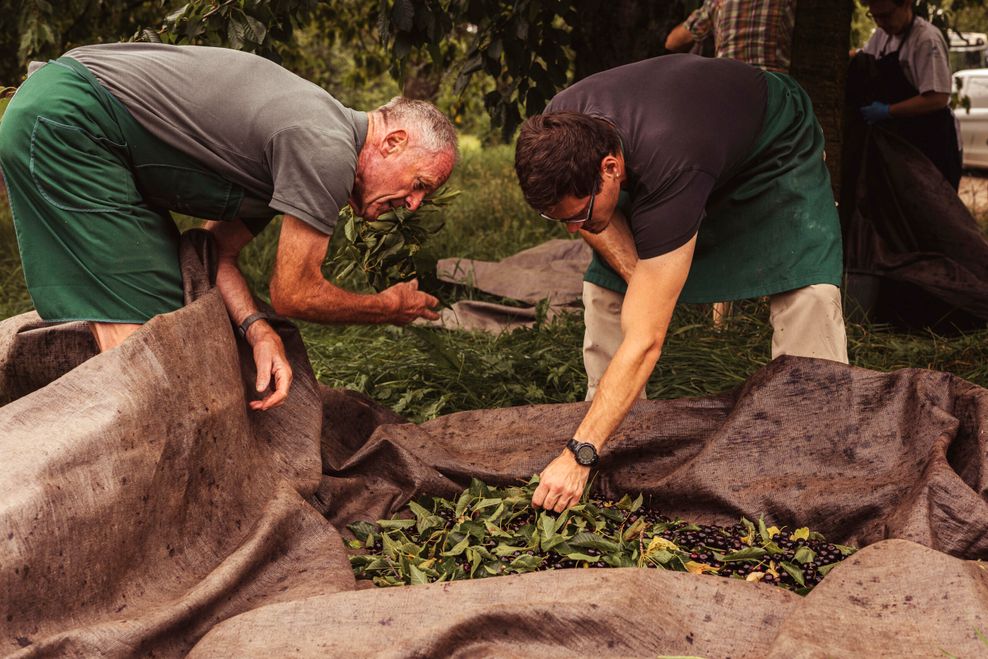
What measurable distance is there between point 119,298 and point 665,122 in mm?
1463

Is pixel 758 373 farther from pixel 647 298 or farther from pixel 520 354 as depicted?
pixel 520 354

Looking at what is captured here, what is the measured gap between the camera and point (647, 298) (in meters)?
2.60

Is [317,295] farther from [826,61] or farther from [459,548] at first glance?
[826,61]

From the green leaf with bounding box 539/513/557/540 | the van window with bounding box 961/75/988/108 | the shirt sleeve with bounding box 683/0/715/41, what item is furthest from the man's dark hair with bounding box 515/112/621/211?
the van window with bounding box 961/75/988/108

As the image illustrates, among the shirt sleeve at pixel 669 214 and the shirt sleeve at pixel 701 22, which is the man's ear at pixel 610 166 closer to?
the shirt sleeve at pixel 669 214

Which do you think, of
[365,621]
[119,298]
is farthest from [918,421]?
[119,298]

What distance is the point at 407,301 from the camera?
Result: 2.89 metres

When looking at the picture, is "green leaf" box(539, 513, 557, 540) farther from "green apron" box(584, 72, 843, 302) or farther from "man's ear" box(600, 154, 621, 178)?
"green apron" box(584, 72, 843, 302)

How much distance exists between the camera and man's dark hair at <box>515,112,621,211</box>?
2.51m

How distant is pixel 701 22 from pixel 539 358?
180 cm

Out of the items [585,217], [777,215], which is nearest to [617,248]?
[777,215]

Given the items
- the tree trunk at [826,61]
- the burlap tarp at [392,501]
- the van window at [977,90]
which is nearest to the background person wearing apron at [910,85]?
→ the tree trunk at [826,61]

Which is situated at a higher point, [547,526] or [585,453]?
[585,453]

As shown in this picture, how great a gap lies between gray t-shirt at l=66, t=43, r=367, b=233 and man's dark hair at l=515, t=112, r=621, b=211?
1.42 feet
